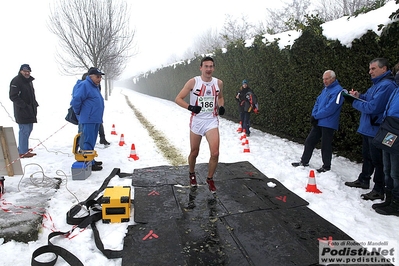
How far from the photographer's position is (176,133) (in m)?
10.3

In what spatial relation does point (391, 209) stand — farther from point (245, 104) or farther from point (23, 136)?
point (23, 136)

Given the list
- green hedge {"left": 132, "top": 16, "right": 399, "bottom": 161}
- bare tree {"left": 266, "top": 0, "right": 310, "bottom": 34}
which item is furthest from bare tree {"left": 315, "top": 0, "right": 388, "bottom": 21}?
green hedge {"left": 132, "top": 16, "right": 399, "bottom": 161}

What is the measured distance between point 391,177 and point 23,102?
7.38 m

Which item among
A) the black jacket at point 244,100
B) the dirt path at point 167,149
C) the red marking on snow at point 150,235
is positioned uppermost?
the black jacket at point 244,100

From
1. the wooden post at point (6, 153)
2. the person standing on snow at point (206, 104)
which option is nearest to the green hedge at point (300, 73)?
the person standing on snow at point (206, 104)

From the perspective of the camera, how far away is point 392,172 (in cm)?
378

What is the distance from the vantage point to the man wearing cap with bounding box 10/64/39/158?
20.9 ft

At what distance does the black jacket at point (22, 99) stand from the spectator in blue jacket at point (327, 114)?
645 centimetres

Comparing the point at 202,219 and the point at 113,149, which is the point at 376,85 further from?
the point at 113,149

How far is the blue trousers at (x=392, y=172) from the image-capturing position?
3.72 metres

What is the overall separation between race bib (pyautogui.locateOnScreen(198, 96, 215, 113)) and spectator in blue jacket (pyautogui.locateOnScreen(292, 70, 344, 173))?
7.68 ft

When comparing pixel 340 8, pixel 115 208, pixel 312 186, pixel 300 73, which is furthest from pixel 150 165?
pixel 340 8

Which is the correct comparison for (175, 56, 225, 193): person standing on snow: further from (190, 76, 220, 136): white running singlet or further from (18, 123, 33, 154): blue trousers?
(18, 123, 33, 154): blue trousers

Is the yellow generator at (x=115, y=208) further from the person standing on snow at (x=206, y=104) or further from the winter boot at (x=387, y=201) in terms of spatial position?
the winter boot at (x=387, y=201)
